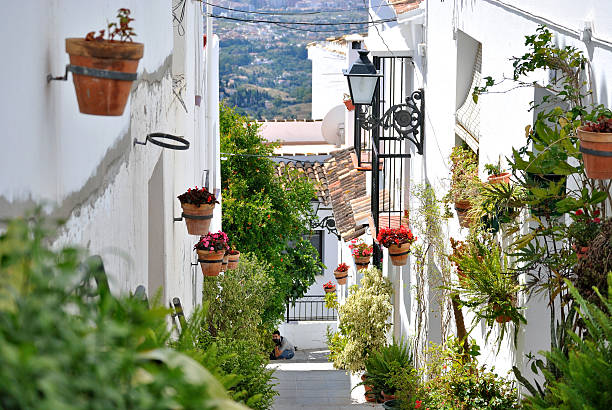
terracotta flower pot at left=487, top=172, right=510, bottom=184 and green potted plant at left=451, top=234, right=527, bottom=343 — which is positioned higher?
terracotta flower pot at left=487, top=172, right=510, bottom=184

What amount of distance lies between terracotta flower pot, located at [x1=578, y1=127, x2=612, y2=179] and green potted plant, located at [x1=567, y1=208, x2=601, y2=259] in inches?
10.4

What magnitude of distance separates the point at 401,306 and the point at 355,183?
487 centimetres

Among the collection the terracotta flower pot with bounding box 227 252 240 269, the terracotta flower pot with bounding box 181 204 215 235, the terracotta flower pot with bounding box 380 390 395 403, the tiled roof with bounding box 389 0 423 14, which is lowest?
the terracotta flower pot with bounding box 380 390 395 403

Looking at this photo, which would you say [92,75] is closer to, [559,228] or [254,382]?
[559,228]

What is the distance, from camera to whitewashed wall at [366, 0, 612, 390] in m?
4.20

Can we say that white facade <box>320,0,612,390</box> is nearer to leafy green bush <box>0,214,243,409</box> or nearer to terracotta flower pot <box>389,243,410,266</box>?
terracotta flower pot <box>389,243,410,266</box>

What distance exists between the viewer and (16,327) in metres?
1.13

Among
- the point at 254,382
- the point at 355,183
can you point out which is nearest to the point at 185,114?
the point at 254,382

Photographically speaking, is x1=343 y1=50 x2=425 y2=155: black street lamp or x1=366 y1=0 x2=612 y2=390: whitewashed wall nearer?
x1=366 y1=0 x2=612 y2=390: whitewashed wall

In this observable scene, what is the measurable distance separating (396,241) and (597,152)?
588 cm

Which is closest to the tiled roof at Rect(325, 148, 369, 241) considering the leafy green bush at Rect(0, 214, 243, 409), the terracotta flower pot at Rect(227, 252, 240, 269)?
the terracotta flower pot at Rect(227, 252, 240, 269)

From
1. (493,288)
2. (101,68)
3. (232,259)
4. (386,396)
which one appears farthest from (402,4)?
(101,68)

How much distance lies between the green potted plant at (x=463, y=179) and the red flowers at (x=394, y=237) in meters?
1.82

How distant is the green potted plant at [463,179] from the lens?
648 centimetres
